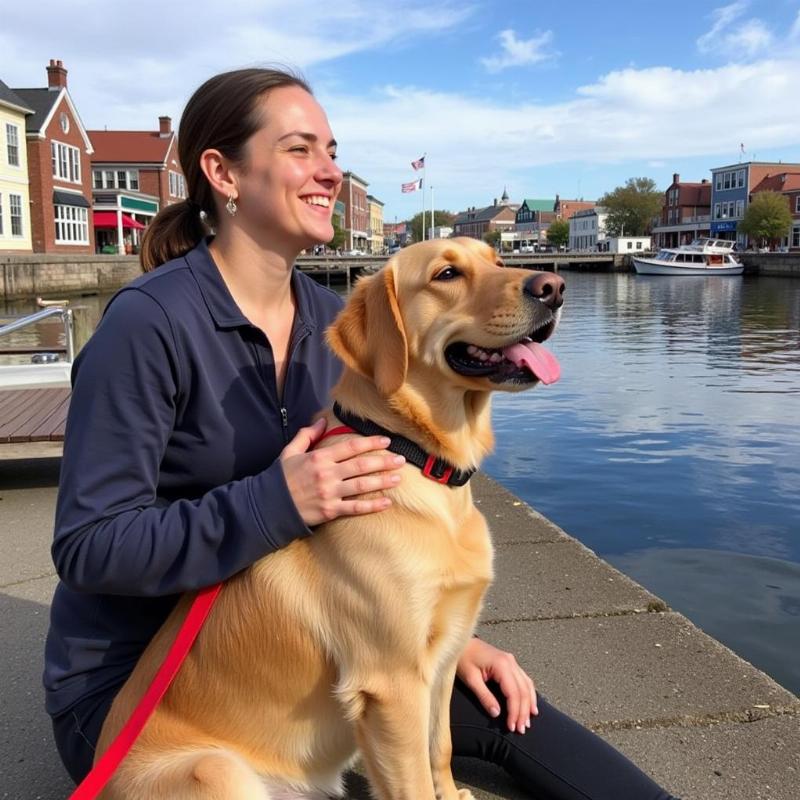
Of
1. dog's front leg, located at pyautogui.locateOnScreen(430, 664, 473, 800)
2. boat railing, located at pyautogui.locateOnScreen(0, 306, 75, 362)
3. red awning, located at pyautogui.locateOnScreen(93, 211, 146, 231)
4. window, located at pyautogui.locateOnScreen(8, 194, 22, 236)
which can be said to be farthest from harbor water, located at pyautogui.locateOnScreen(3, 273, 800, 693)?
red awning, located at pyautogui.locateOnScreen(93, 211, 146, 231)

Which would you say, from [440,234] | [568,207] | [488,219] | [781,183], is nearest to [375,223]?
[488,219]

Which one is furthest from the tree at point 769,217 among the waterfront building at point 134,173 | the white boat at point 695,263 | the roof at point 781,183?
the waterfront building at point 134,173

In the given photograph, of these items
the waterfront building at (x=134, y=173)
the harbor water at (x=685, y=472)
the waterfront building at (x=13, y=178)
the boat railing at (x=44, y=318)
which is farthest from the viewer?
the waterfront building at (x=134, y=173)

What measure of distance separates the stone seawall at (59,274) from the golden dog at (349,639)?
121 feet

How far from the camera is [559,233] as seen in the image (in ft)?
480

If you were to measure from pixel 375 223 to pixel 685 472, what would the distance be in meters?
172

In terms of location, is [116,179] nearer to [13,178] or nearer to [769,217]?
[13,178]

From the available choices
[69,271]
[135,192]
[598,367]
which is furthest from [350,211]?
[598,367]

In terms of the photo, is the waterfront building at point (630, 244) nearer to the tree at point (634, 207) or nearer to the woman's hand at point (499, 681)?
the tree at point (634, 207)

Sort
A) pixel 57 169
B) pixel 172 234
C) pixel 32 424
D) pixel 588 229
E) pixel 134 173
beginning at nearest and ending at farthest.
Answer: pixel 172 234 < pixel 32 424 < pixel 57 169 < pixel 134 173 < pixel 588 229

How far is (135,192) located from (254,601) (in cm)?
7175

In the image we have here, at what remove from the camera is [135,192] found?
222 feet

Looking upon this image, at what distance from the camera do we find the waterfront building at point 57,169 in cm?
4775

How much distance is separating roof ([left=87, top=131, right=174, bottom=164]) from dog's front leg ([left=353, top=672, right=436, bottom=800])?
74.9 metres
